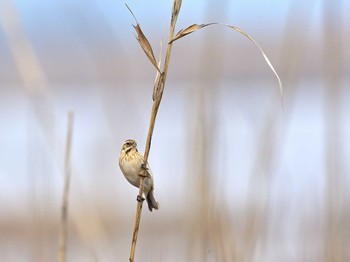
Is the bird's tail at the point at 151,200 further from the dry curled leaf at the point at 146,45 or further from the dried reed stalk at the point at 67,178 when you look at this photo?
the dry curled leaf at the point at 146,45

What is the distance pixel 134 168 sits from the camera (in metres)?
2.18

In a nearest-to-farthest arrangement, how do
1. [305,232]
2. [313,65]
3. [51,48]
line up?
[305,232]
[313,65]
[51,48]

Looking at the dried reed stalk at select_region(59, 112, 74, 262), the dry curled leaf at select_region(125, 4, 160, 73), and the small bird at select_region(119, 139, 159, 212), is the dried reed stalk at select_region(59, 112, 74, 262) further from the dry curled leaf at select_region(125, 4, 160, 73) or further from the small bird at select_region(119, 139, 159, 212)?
the dry curled leaf at select_region(125, 4, 160, 73)

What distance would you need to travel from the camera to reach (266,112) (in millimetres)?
2264

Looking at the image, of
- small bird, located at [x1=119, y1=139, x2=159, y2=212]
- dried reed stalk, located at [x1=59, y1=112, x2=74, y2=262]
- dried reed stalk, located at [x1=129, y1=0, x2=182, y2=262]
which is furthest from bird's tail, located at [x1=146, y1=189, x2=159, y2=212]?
dried reed stalk, located at [x1=129, y1=0, x2=182, y2=262]

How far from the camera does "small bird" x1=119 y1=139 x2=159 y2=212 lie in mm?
2168

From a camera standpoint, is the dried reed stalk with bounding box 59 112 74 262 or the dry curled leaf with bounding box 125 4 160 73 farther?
the dried reed stalk with bounding box 59 112 74 262

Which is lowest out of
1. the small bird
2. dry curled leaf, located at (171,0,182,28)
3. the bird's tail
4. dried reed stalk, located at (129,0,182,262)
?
the bird's tail

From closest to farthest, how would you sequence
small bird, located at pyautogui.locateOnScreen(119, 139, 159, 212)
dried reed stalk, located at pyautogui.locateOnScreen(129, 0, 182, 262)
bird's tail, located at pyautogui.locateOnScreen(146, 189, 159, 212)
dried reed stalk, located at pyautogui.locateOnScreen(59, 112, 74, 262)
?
dried reed stalk, located at pyautogui.locateOnScreen(129, 0, 182, 262), dried reed stalk, located at pyautogui.locateOnScreen(59, 112, 74, 262), small bird, located at pyautogui.locateOnScreen(119, 139, 159, 212), bird's tail, located at pyautogui.locateOnScreen(146, 189, 159, 212)

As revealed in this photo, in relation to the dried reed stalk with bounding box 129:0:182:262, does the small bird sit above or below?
below

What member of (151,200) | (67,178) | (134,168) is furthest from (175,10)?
(151,200)

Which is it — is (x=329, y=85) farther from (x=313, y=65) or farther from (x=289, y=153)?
(x=313, y=65)

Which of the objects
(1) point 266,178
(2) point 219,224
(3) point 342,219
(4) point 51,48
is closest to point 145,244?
(2) point 219,224

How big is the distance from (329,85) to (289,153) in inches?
20.3
